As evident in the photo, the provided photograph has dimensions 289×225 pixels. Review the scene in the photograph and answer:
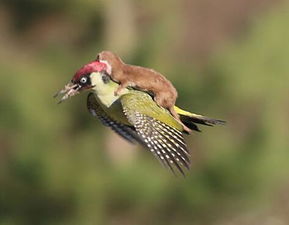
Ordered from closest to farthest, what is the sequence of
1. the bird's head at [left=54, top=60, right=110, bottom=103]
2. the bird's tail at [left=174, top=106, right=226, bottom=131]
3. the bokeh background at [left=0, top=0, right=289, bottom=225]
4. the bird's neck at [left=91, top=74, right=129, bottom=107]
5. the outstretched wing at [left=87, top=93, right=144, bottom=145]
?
1. the bird's head at [left=54, top=60, right=110, bottom=103]
2. the bird's neck at [left=91, top=74, right=129, bottom=107]
3. the bird's tail at [left=174, top=106, right=226, bottom=131]
4. the outstretched wing at [left=87, top=93, right=144, bottom=145]
5. the bokeh background at [left=0, top=0, right=289, bottom=225]

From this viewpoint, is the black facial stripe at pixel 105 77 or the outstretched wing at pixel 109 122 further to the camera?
the outstretched wing at pixel 109 122

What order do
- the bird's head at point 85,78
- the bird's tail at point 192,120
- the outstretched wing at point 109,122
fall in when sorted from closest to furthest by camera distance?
the bird's head at point 85,78
the bird's tail at point 192,120
the outstretched wing at point 109,122

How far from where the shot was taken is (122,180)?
920cm

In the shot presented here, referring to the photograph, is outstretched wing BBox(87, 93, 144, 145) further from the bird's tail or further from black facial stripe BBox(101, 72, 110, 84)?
black facial stripe BBox(101, 72, 110, 84)

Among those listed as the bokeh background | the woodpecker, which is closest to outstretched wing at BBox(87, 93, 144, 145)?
the woodpecker

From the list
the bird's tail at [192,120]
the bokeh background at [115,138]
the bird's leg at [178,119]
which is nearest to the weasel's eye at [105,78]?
the bird's leg at [178,119]

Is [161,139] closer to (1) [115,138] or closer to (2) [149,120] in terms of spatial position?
(2) [149,120]

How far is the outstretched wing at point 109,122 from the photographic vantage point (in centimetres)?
285

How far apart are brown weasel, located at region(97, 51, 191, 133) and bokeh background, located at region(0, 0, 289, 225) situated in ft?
19.8

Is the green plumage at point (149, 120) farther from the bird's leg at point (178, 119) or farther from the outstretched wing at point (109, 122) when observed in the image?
the outstretched wing at point (109, 122)

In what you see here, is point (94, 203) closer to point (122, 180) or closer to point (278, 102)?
point (122, 180)

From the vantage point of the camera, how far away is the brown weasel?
2438 millimetres

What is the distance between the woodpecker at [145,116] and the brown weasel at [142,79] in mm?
22

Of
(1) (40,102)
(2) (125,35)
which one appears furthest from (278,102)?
(1) (40,102)
